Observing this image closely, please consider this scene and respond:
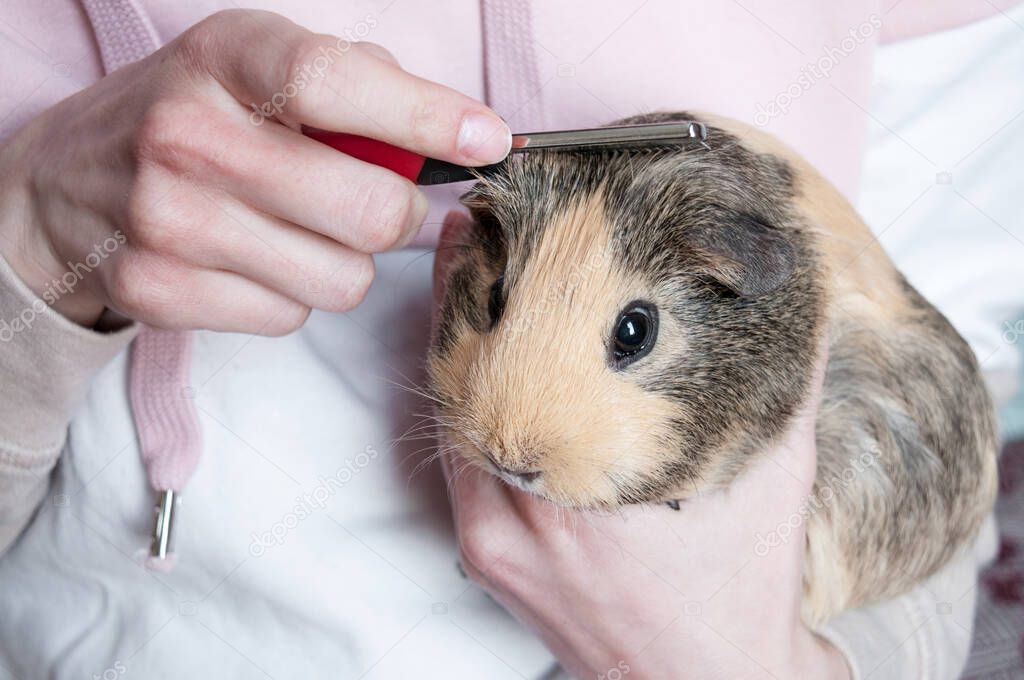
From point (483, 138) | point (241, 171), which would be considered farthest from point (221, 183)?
point (483, 138)

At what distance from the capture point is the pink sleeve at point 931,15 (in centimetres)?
170

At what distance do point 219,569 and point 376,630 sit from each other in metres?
0.28

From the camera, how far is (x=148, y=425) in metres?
1.30

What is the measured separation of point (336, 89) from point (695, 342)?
0.53m

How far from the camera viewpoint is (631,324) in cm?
97

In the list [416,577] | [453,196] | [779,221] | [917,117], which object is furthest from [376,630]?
[917,117]

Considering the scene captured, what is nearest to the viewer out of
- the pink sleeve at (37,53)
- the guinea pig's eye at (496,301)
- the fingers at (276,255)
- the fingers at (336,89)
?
the fingers at (336,89)

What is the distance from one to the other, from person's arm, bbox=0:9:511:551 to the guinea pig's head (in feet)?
0.56

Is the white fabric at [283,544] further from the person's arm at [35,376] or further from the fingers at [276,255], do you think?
the fingers at [276,255]

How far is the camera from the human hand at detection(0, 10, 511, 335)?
815mm

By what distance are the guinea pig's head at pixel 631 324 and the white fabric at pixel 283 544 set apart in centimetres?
33

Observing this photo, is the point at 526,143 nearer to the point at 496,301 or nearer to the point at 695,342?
the point at 496,301

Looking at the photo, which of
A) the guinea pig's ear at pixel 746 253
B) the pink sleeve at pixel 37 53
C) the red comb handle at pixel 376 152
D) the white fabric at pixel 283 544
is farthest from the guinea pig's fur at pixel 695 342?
the pink sleeve at pixel 37 53

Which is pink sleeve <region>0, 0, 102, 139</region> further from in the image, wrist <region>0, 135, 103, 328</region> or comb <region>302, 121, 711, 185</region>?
comb <region>302, 121, 711, 185</region>
